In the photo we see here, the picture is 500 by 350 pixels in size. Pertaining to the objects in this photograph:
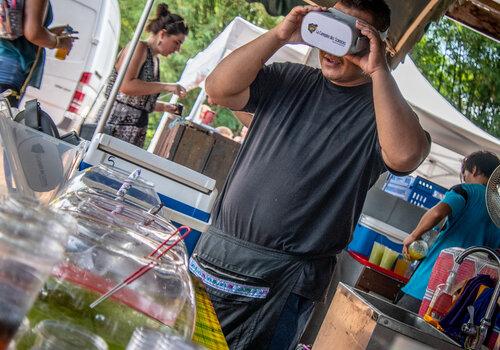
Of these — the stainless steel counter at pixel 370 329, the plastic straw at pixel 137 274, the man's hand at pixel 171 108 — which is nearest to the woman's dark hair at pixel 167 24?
the man's hand at pixel 171 108

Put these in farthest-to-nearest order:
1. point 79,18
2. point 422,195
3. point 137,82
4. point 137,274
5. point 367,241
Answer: point 79,18 < point 422,195 < point 367,241 < point 137,82 < point 137,274

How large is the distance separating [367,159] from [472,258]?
1495 millimetres

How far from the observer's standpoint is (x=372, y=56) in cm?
180

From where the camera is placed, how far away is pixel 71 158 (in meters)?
1.64

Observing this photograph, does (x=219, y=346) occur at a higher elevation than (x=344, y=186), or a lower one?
lower

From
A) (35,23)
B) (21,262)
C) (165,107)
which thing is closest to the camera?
(21,262)

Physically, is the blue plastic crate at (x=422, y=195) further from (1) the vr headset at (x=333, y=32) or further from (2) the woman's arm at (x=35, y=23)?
(1) the vr headset at (x=333, y=32)

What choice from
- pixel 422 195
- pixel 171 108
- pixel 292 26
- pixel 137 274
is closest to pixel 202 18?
pixel 422 195

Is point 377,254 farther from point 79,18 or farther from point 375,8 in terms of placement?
point 79,18

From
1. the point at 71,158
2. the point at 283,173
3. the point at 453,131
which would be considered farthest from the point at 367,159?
the point at 453,131

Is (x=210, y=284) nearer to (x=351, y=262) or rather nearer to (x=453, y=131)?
(x=351, y=262)

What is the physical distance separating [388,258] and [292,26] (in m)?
3.35

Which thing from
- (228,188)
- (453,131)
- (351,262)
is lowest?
(351,262)

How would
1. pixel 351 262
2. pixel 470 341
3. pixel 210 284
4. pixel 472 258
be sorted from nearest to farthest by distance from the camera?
pixel 210 284 → pixel 470 341 → pixel 472 258 → pixel 351 262
